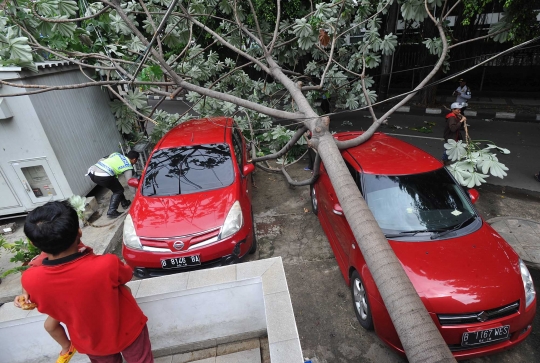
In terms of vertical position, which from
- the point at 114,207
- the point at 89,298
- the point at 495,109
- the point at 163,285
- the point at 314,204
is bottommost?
the point at 495,109

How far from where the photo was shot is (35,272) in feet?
5.29

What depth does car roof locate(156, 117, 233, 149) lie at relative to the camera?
483cm

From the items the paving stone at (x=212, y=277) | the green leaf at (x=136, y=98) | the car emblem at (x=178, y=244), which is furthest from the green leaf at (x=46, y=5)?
the paving stone at (x=212, y=277)

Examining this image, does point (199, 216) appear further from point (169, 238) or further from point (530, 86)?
point (530, 86)

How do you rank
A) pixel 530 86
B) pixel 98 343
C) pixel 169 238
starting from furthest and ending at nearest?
pixel 530 86 → pixel 169 238 → pixel 98 343

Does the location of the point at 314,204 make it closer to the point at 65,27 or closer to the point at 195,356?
the point at 195,356

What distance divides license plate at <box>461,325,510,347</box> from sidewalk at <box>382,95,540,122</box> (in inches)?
375

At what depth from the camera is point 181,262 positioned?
356cm

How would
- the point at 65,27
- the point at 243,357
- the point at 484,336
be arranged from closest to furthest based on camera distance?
the point at 484,336
the point at 243,357
the point at 65,27

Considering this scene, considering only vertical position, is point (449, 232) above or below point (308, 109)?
below

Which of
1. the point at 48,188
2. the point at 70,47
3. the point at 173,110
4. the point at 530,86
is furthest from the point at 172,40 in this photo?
the point at 530,86

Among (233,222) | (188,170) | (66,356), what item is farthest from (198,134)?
(66,356)

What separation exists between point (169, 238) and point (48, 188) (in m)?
3.69

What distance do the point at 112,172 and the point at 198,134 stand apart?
5.42 feet
